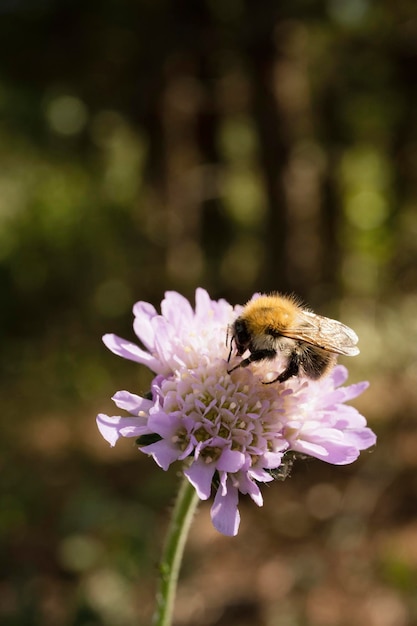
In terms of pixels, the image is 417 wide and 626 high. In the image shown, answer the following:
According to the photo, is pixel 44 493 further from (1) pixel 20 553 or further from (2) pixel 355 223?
(2) pixel 355 223

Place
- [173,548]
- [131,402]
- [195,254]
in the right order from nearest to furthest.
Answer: [131,402]
[173,548]
[195,254]

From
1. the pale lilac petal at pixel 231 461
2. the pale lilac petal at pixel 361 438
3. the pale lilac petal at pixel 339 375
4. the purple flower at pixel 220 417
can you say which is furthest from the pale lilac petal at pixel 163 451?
the pale lilac petal at pixel 339 375

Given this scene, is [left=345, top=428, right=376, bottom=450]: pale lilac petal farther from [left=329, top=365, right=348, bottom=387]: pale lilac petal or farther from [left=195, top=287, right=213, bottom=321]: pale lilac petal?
[left=195, top=287, right=213, bottom=321]: pale lilac petal

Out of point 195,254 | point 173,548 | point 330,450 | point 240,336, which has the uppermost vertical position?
point 240,336

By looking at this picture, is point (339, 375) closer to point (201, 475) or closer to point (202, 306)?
point (202, 306)

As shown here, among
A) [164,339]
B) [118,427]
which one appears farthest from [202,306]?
[118,427]

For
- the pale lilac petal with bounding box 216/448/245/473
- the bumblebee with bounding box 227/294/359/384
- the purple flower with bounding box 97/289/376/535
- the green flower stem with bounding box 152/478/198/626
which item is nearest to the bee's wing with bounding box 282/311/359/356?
the bumblebee with bounding box 227/294/359/384

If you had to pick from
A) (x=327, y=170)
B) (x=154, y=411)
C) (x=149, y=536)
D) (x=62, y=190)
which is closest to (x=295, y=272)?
(x=327, y=170)
